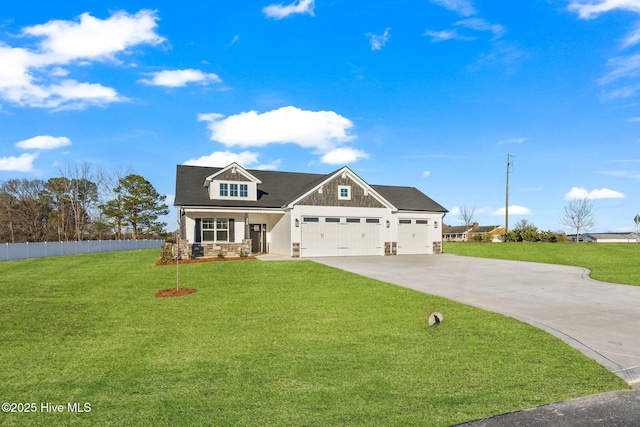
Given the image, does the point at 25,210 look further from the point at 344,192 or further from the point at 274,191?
the point at 344,192

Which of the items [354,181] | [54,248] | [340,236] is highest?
[354,181]

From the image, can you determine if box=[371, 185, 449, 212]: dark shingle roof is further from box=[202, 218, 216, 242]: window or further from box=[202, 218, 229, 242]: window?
box=[202, 218, 216, 242]: window

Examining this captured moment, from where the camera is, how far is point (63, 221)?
147ft

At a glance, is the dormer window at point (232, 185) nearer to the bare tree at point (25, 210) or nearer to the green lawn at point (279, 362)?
the green lawn at point (279, 362)

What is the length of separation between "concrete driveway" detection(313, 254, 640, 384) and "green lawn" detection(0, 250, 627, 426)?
59 cm

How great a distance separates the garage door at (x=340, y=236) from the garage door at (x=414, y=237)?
2.19 meters

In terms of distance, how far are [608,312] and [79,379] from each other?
10.7m

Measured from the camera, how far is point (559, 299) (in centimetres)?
1002

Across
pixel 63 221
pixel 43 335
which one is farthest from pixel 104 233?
pixel 43 335

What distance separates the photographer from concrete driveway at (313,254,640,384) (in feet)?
20.0

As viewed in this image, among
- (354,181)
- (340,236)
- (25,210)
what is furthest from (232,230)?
(25,210)

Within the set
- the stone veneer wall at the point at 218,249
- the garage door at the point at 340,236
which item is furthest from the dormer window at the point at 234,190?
the garage door at the point at 340,236

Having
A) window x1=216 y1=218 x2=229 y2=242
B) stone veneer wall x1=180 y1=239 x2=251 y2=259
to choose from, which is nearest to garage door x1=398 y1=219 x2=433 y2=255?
stone veneer wall x1=180 y1=239 x2=251 y2=259

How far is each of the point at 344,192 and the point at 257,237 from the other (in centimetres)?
727
